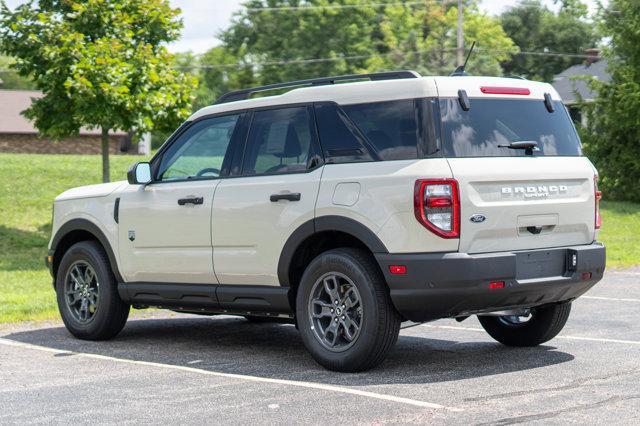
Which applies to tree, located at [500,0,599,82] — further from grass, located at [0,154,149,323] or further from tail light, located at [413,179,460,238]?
tail light, located at [413,179,460,238]

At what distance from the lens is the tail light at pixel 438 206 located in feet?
23.6

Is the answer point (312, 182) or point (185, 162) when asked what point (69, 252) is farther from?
point (312, 182)

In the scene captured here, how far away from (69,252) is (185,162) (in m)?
1.57

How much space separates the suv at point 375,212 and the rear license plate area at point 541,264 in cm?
1

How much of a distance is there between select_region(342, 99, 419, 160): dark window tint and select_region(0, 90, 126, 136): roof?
45.9 metres

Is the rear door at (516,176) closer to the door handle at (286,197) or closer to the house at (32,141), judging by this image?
the door handle at (286,197)

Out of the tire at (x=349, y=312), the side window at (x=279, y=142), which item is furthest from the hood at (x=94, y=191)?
the tire at (x=349, y=312)

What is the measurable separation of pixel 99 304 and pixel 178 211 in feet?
4.34

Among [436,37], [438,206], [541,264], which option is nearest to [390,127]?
[438,206]

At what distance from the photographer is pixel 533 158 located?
25.5ft

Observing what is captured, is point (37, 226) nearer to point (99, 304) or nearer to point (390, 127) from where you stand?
point (99, 304)

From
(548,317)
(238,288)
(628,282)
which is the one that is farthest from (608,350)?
(628,282)

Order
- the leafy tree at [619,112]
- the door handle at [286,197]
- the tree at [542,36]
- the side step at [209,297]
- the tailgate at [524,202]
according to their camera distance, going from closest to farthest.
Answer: the tailgate at [524,202], the door handle at [286,197], the side step at [209,297], the leafy tree at [619,112], the tree at [542,36]

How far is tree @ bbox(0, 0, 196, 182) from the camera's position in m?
21.8
